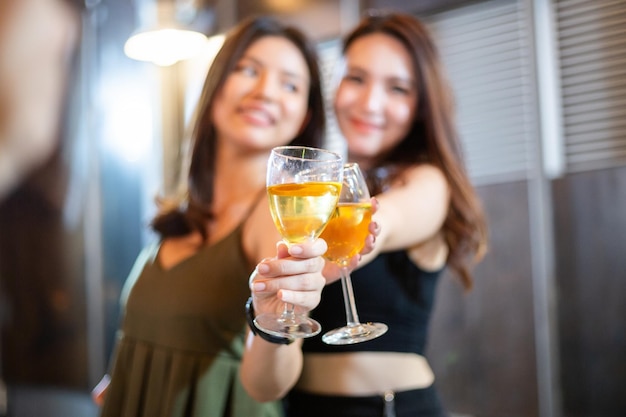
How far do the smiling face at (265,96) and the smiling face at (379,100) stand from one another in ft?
0.42

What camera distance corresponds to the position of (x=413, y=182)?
1.59m

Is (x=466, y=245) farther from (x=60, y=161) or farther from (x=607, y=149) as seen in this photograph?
(x=60, y=161)

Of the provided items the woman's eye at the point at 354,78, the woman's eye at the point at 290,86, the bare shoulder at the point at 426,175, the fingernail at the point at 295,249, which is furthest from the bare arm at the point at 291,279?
the woman's eye at the point at 354,78

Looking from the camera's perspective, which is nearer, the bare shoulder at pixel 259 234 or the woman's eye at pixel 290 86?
the bare shoulder at pixel 259 234

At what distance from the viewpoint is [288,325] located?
997 mm

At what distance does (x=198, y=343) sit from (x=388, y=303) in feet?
1.36

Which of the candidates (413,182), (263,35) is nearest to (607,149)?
(413,182)

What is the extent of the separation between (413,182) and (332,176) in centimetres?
68

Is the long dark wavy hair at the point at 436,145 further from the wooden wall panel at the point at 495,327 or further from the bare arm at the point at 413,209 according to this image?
the wooden wall panel at the point at 495,327

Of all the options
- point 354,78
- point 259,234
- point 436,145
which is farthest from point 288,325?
point 354,78

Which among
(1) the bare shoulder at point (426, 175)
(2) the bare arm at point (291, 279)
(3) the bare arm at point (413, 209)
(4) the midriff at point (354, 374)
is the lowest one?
(4) the midriff at point (354, 374)

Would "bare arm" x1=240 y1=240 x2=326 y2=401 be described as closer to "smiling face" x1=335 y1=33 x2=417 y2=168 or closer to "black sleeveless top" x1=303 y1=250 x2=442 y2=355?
"black sleeveless top" x1=303 y1=250 x2=442 y2=355

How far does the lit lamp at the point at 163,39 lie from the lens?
3.55 meters

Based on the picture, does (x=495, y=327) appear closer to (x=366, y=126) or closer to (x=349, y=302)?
(x=366, y=126)
